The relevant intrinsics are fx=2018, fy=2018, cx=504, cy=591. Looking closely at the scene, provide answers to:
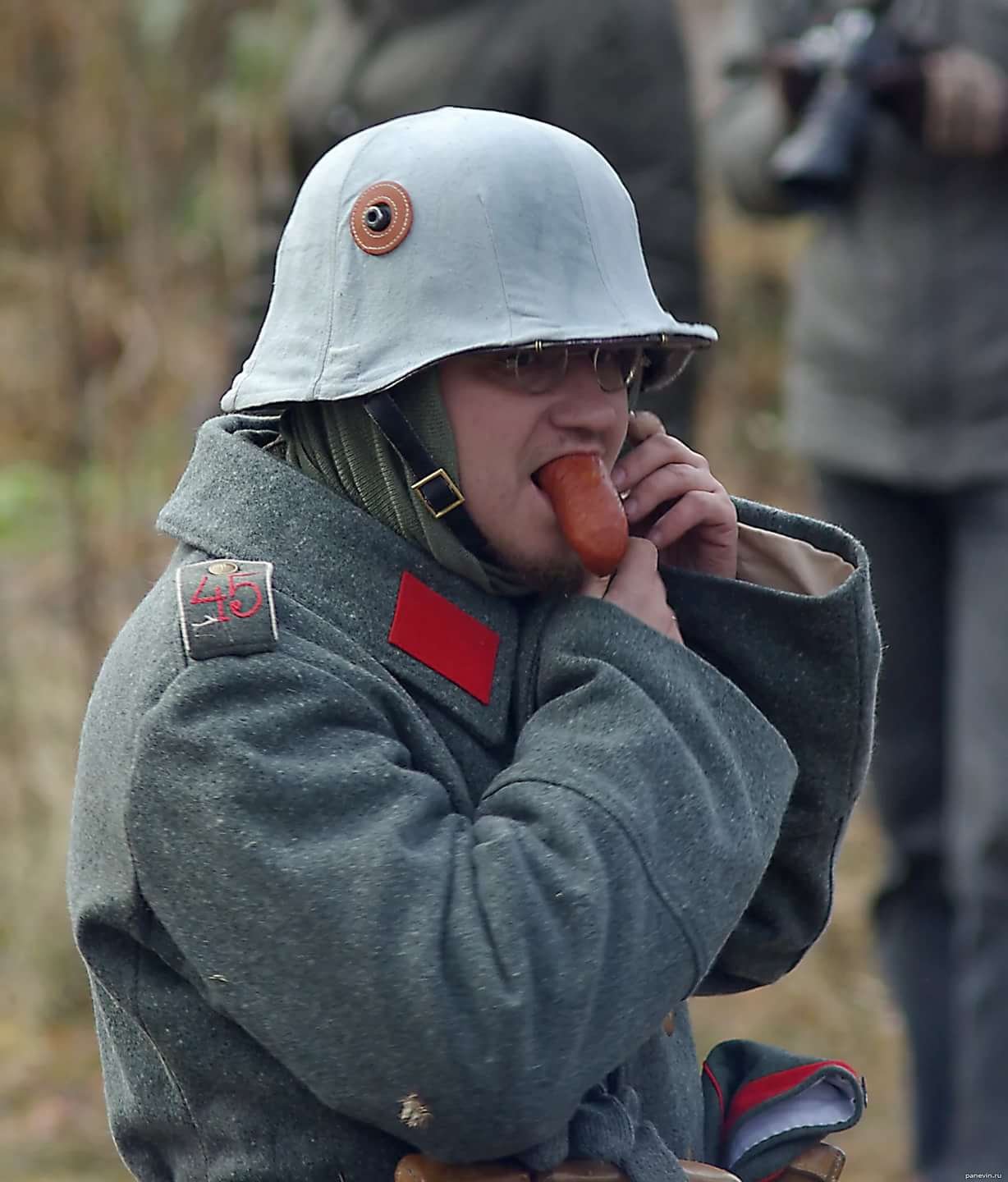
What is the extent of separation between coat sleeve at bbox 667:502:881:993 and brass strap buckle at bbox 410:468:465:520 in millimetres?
249

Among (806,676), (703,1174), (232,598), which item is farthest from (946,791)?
(232,598)

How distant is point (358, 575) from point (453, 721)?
0.53 ft

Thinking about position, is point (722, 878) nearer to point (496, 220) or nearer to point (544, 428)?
point (544, 428)

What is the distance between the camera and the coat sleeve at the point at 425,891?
5.37 ft

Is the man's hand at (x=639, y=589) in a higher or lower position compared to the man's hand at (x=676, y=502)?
lower

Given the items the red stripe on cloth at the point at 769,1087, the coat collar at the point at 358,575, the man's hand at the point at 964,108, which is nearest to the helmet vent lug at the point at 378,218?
the coat collar at the point at 358,575

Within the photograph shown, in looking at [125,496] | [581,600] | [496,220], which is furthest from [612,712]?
[125,496]

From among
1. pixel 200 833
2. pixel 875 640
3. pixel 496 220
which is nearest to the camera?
pixel 200 833

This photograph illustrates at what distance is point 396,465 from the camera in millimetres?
1899

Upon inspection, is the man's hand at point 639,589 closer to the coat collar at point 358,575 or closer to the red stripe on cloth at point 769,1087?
the coat collar at point 358,575

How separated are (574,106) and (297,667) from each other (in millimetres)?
2098

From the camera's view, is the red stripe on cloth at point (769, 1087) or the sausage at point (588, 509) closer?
the sausage at point (588, 509)

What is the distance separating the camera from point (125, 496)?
4.70 metres

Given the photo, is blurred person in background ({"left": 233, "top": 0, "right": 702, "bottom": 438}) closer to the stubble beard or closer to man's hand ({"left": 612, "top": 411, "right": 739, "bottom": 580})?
man's hand ({"left": 612, "top": 411, "right": 739, "bottom": 580})
